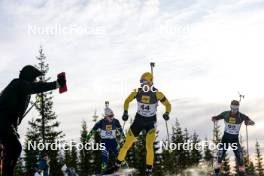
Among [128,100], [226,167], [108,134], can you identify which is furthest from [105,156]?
[226,167]

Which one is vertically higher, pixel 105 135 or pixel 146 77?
pixel 146 77

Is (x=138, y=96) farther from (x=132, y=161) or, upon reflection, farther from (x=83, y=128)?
(x=83, y=128)

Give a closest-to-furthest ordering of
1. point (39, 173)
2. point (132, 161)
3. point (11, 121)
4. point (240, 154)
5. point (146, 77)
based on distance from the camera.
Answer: point (11, 121)
point (146, 77)
point (240, 154)
point (39, 173)
point (132, 161)

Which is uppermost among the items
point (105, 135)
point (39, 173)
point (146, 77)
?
point (146, 77)

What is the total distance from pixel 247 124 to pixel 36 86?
34.0 feet

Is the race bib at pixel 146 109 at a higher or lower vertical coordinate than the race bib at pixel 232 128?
higher

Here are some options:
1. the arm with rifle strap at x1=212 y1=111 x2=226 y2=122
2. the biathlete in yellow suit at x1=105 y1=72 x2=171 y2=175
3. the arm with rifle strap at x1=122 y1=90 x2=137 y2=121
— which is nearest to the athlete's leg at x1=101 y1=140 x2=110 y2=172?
the biathlete in yellow suit at x1=105 y1=72 x2=171 y2=175

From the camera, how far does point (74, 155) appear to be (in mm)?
60438

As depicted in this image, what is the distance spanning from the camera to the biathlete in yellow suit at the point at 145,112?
14281mm

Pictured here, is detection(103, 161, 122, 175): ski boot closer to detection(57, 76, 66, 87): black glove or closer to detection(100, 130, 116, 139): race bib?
detection(100, 130, 116, 139): race bib

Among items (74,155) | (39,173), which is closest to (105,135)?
(39,173)

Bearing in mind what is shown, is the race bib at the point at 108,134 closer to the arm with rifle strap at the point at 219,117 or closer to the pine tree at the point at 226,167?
the arm with rifle strap at the point at 219,117

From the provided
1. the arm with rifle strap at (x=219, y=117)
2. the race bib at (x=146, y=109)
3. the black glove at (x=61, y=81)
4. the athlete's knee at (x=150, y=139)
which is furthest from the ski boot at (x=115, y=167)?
the black glove at (x=61, y=81)

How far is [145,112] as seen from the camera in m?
14.4
